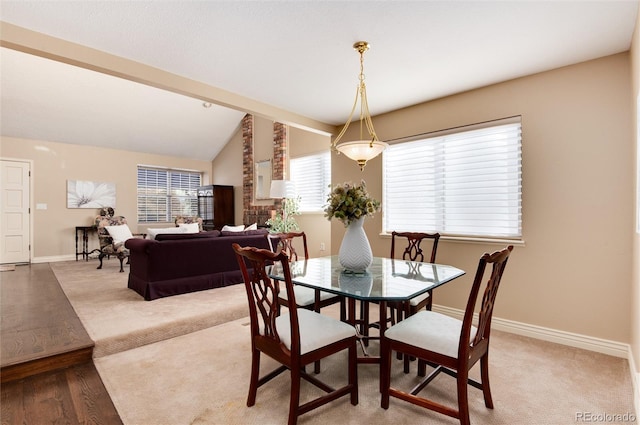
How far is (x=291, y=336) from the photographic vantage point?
5.42 ft

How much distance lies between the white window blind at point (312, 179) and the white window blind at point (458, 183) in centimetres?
217

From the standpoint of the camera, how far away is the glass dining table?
1781mm

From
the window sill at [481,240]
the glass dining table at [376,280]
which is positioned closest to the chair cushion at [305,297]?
the glass dining table at [376,280]

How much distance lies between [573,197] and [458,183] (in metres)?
1.01

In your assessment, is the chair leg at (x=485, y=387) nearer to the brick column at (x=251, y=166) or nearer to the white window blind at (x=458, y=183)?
the white window blind at (x=458, y=183)

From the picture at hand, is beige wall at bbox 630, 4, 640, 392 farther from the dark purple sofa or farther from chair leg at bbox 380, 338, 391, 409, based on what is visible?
the dark purple sofa

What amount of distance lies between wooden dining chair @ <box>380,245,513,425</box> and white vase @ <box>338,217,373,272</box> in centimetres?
51

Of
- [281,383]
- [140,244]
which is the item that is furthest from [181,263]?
[281,383]

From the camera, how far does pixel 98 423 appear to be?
1769mm

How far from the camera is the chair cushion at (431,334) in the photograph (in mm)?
1661

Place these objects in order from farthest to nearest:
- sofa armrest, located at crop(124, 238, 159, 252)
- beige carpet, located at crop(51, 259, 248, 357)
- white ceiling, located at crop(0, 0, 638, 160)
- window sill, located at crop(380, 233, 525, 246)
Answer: sofa armrest, located at crop(124, 238, 159, 252), window sill, located at crop(380, 233, 525, 246), beige carpet, located at crop(51, 259, 248, 357), white ceiling, located at crop(0, 0, 638, 160)

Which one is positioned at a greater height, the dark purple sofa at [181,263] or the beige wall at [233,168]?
the beige wall at [233,168]

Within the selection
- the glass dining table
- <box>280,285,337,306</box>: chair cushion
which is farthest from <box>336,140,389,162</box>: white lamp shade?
<box>280,285,337,306</box>: chair cushion

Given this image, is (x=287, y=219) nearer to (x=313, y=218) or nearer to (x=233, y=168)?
(x=313, y=218)
